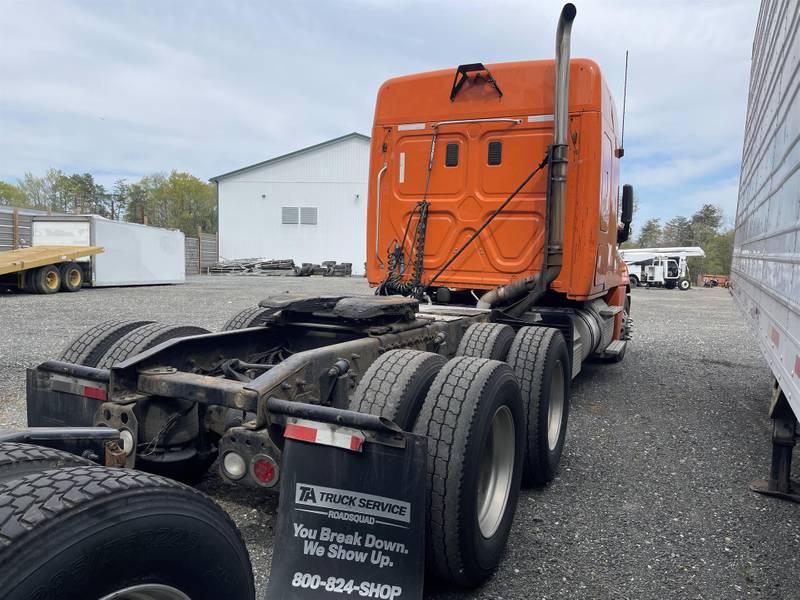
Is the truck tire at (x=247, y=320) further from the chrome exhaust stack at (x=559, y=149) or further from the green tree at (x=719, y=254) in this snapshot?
the green tree at (x=719, y=254)

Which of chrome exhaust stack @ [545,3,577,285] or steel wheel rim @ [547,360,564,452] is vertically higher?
chrome exhaust stack @ [545,3,577,285]

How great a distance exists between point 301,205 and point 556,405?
37.7 meters

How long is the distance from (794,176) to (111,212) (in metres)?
71.9

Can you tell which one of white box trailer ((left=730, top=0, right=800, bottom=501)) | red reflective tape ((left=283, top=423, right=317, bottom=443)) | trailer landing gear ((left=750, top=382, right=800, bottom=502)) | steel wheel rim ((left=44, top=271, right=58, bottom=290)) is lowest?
trailer landing gear ((left=750, top=382, right=800, bottom=502))

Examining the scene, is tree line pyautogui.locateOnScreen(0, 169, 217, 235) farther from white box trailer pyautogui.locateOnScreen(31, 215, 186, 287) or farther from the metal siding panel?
the metal siding panel

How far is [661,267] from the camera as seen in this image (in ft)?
130

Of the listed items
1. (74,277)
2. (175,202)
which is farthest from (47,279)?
(175,202)

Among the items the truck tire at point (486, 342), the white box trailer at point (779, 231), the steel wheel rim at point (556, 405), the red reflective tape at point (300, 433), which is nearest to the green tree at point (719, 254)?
the white box trailer at point (779, 231)

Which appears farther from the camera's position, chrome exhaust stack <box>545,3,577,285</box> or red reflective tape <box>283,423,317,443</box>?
chrome exhaust stack <box>545,3,577,285</box>

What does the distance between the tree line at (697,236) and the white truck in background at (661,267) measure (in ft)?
63.2

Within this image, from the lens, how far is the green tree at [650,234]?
71125mm

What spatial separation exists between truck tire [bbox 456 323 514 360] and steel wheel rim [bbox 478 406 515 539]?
1019 millimetres

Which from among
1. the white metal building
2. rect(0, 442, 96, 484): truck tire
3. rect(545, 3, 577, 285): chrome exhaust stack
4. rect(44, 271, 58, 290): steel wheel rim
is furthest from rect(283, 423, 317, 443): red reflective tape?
the white metal building

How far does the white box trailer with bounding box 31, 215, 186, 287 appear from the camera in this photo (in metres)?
20.0
